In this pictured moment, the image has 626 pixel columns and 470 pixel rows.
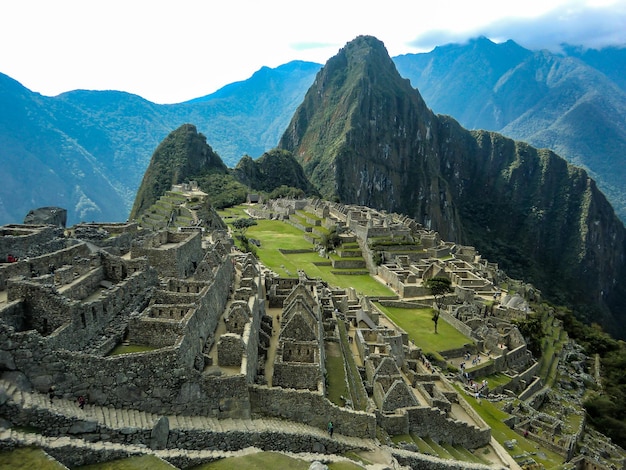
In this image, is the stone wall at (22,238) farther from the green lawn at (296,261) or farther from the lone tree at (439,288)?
the lone tree at (439,288)

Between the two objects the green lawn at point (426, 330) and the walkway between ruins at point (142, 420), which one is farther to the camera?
the green lawn at point (426, 330)

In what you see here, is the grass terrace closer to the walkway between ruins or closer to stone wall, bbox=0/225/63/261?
stone wall, bbox=0/225/63/261

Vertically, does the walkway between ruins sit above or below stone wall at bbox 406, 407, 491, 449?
above

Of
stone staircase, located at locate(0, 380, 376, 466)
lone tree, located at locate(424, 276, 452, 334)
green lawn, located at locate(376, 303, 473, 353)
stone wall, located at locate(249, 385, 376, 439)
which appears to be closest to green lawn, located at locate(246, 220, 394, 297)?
lone tree, located at locate(424, 276, 452, 334)

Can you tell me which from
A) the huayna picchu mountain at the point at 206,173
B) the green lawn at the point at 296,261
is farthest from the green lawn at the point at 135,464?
the huayna picchu mountain at the point at 206,173

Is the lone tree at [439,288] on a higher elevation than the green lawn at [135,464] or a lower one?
lower

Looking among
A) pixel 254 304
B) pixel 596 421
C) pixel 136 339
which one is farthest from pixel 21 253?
pixel 596 421

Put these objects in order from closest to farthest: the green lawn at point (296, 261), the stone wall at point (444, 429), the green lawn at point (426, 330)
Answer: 1. the stone wall at point (444, 429)
2. the green lawn at point (426, 330)
3. the green lawn at point (296, 261)

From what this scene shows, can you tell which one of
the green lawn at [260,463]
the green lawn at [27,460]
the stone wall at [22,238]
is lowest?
the green lawn at [260,463]
